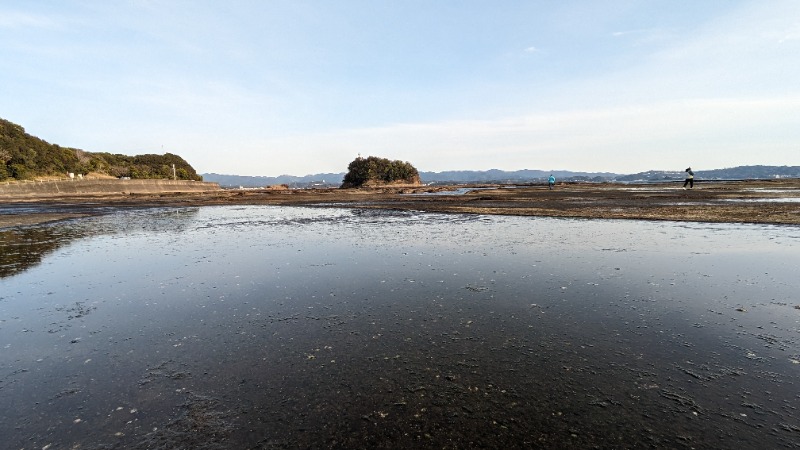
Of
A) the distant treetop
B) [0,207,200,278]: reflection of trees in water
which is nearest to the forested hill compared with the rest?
the distant treetop

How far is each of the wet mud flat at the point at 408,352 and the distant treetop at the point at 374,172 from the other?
111 meters

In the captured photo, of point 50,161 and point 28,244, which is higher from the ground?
point 50,161

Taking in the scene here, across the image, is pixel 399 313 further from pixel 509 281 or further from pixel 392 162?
pixel 392 162

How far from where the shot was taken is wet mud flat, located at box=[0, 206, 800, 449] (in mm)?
4219

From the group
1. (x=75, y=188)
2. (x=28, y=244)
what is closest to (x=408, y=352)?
(x=28, y=244)

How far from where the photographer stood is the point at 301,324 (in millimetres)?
7535

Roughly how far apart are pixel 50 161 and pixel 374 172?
8795 cm

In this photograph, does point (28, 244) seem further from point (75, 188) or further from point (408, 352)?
point (75, 188)

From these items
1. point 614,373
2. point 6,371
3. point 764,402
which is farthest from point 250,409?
point 764,402

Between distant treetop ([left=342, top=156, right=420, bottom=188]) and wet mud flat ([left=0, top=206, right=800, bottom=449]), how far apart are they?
4375 inches

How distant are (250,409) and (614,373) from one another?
5.19 m

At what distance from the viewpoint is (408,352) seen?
618cm

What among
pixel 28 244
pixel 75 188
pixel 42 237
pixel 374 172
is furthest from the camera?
pixel 374 172

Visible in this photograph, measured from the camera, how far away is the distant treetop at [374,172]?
404 feet
